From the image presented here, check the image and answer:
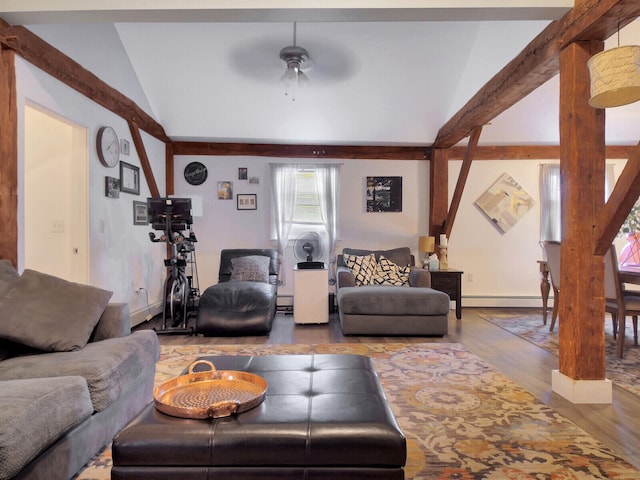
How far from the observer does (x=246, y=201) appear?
5629mm

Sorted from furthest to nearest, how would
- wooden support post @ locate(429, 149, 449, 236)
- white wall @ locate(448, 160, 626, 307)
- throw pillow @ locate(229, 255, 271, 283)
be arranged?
white wall @ locate(448, 160, 626, 307) < wooden support post @ locate(429, 149, 449, 236) < throw pillow @ locate(229, 255, 271, 283)

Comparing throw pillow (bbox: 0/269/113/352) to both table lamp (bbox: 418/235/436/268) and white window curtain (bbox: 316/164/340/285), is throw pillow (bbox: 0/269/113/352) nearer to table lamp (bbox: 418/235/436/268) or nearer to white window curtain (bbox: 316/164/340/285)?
white window curtain (bbox: 316/164/340/285)

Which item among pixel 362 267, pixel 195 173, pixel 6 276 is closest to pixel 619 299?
pixel 362 267

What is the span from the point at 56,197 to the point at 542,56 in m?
4.03

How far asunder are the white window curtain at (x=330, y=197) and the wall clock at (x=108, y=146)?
258 centimetres

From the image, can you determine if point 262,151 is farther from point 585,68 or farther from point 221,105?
point 585,68

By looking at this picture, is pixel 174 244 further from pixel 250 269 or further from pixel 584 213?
pixel 584 213

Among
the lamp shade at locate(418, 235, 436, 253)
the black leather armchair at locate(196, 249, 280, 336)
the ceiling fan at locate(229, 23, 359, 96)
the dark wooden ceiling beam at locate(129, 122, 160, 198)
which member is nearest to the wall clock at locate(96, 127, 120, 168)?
the dark wooden ceiling beam at locate(129, 122, 160, 198)

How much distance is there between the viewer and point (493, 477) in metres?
1.64

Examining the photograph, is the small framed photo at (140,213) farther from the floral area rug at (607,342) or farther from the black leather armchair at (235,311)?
the floral area rug at (607,342)

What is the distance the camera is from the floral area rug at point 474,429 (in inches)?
66.9

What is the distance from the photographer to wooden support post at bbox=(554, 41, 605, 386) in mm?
2387

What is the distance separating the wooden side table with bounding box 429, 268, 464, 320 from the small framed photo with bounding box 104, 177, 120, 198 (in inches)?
144

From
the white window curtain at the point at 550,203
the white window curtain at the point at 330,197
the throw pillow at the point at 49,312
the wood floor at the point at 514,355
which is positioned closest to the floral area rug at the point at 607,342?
the wood floor at the point at 514,355
